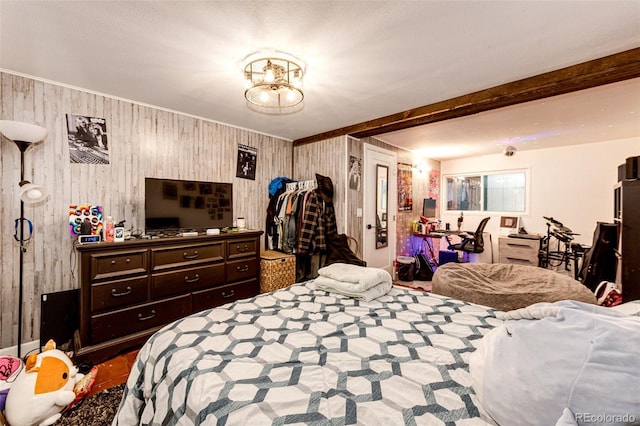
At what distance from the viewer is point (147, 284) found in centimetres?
243

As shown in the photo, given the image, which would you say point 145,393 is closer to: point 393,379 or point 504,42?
point 393,379

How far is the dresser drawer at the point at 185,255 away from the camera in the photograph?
8.20 ft

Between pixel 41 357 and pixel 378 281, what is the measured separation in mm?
A: 2218

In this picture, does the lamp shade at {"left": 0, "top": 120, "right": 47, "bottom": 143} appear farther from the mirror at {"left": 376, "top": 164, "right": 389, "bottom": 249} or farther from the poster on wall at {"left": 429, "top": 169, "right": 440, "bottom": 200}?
the poster on wall at {"left": 429, "top": 169, "right": 440, "bottom": 200}

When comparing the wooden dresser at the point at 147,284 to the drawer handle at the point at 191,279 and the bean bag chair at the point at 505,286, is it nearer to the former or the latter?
the drawer handle at the point at 191,279

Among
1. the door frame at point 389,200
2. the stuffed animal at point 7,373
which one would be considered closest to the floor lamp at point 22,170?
the stuffed animal at point 7,373

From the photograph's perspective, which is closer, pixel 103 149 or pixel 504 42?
pixel 504 42

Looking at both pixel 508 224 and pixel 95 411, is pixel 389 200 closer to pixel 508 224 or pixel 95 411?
pixel 508 224

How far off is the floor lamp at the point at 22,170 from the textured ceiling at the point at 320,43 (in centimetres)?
54

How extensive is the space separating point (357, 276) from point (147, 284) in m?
1.97

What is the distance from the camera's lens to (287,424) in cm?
75

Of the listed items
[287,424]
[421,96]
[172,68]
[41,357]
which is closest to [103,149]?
[172,68]

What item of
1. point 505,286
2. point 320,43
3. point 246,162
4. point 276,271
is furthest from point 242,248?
point 505,286
